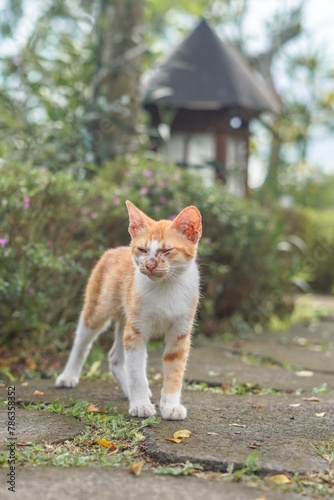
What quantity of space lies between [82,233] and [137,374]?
2192 mm

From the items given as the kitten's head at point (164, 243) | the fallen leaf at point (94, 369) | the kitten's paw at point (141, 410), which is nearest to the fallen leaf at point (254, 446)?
the kitten's paw at point (141, 410)

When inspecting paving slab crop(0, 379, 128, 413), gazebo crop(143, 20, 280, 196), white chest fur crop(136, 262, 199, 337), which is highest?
gazebo crop(143, 20, 280, 196)

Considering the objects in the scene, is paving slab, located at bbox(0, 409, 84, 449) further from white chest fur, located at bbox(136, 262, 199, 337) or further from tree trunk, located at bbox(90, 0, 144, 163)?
tree trunk, located at bbox(90, 0, 144, 163)

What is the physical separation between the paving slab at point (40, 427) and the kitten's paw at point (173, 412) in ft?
1.20

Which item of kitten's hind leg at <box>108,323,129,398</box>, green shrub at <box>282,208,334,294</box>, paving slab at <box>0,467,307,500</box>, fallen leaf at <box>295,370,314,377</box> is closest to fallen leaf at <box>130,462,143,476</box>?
paving slab at <box>0,467,307,500</box>

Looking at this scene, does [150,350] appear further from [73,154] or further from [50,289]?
[73,154]

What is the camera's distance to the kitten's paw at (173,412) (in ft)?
10.8

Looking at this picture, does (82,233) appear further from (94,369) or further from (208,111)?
(208,111)

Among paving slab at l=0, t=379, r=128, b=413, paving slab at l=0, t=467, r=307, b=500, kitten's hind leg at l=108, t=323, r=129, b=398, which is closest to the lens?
paving slab at l=0, t=467, r=307, b=500

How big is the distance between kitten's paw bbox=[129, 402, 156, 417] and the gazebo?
534 cm

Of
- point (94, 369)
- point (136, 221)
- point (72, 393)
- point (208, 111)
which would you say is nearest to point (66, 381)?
point (72, 393)

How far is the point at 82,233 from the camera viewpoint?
541 centimetres

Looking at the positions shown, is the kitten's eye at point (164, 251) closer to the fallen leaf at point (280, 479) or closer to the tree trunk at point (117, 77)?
the fallen leaf at point (280, 479)

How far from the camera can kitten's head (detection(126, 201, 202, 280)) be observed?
3.28 meters
